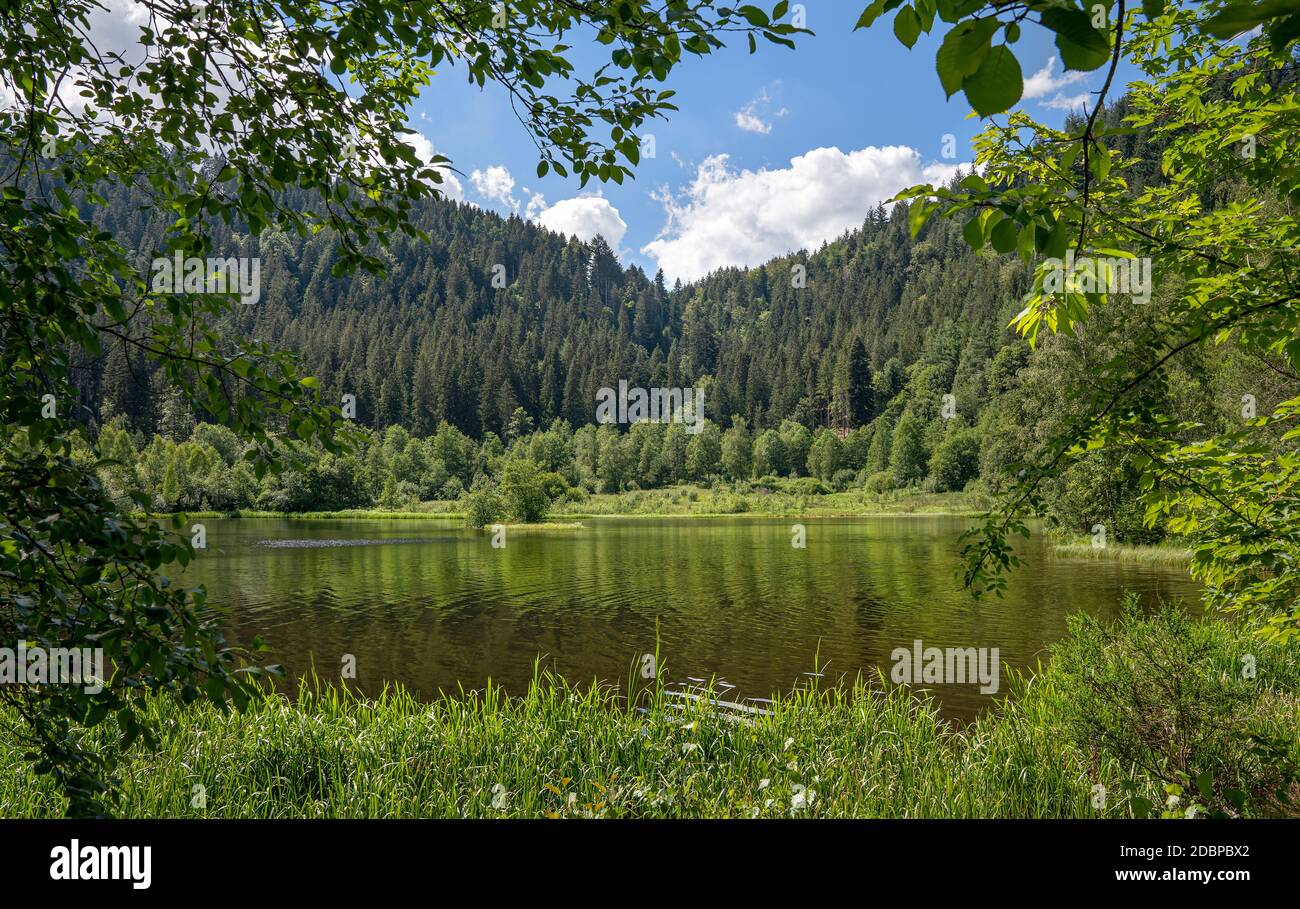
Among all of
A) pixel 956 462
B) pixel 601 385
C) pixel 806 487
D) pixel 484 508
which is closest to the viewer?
pixel 484 508

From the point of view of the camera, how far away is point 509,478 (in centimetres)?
5828

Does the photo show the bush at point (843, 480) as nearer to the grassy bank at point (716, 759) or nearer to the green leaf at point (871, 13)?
the grassy bank at point (716, 759)

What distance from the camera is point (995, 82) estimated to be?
1.17 m

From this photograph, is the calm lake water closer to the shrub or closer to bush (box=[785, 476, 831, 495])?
the shrub

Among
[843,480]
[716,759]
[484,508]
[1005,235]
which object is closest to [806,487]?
[843,480]

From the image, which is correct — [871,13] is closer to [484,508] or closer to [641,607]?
[641,607]

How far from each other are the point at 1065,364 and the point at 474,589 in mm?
23704

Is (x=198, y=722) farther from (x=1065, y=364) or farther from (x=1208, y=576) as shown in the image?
(x=1065, y=364)

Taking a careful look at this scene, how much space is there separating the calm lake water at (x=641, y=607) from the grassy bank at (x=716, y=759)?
286 centimetres

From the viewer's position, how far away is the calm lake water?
14.3 metres

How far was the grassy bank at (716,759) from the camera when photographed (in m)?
5.26

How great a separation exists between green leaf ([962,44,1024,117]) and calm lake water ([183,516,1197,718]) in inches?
374

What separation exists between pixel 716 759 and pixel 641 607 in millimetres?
14279

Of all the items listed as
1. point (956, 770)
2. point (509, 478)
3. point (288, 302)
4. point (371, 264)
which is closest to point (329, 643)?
point (956, 770)
